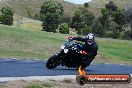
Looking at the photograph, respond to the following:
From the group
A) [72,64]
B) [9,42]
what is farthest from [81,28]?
[72,64]

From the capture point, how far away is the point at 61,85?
16.7m

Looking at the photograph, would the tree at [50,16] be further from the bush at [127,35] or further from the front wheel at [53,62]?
the front wheel at [53,62]

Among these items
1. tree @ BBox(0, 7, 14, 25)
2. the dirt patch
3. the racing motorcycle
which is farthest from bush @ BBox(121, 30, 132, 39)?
the dirt patch

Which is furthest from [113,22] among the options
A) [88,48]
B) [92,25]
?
[88,48]

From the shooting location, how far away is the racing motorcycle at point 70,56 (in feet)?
Answer: 63.1

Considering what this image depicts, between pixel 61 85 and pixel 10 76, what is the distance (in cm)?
213

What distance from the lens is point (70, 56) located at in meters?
20.0

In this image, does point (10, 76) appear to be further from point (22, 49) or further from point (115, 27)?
point (115, 27)

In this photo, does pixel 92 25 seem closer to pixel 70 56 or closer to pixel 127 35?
pixel 127 35

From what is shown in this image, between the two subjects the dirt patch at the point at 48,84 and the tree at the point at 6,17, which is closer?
the dirt patch at the point at 48,84

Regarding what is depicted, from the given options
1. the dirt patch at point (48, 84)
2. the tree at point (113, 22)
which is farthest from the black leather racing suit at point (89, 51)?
the tree at point (113, 22)

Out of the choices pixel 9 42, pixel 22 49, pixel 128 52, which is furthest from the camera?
pixel 128 52

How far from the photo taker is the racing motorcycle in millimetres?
19237

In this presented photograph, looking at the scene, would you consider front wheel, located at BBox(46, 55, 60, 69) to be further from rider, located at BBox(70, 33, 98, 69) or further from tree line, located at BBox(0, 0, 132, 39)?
tree line, located at BBox(0, 0, 132, 39)
